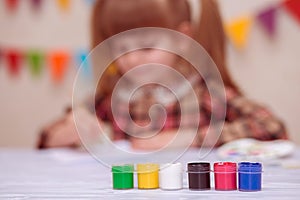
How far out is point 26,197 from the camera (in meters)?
0.66

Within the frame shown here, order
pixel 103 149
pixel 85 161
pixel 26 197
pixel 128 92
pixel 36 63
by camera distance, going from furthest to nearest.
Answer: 1. pixel 36 63
2. pixel 128 92
3. pixel 103 149
4. pixel 85 161
5. pixel 26 197

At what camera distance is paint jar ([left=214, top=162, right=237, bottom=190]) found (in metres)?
0.66

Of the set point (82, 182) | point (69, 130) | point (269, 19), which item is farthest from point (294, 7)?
point (82, 182)

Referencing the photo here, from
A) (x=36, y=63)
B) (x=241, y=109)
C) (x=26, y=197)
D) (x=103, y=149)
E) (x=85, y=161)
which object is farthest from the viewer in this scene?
(x=36, y=63)

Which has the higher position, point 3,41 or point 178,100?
point 3,41

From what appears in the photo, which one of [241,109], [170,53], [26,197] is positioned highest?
[170,53]

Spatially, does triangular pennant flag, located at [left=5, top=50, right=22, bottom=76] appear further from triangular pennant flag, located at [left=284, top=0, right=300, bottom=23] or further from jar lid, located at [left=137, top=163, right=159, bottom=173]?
jar lid, located at [left=137, top=163, right=159, bottom=173]

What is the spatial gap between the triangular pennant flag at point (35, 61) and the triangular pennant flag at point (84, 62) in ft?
0.37

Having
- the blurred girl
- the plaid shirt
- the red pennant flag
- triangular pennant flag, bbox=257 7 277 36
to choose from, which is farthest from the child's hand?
triangular pennant flag, bbox=257 7 277 36

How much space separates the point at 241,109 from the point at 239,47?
12.5 inches

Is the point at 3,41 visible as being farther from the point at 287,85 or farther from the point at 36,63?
the point at 287,85

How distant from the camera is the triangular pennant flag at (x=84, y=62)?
5.57ft

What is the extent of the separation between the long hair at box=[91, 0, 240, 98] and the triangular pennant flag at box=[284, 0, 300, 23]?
0.22 metres

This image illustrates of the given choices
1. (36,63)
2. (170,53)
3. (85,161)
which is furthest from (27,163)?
(36,63)
